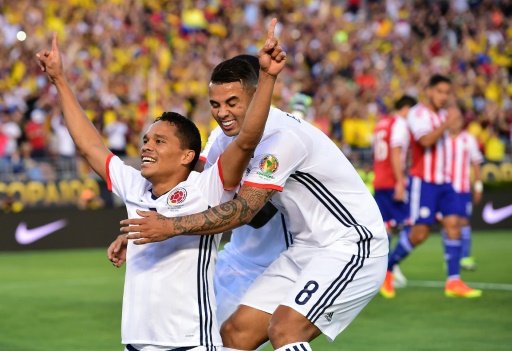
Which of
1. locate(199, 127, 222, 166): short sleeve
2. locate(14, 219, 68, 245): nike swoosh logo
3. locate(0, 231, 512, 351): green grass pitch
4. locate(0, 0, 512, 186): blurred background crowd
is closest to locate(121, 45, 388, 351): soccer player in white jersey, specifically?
locate(199, 127, 222, 166): short sleeve

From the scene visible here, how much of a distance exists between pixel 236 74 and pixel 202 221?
3.23 feet

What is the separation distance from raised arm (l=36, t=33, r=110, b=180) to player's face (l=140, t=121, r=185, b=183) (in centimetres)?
45

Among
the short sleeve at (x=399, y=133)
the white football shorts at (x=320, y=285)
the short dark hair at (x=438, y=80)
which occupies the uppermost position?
the short dark hair at (x=438, y=80)

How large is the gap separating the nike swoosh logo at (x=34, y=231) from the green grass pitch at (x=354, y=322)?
160cm

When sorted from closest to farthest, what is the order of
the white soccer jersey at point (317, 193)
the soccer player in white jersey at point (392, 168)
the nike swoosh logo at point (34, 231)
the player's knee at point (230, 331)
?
1. the white soccer jersey at point (317, 193)
2. the player's knee at point (230, 331)
3. the soccer player in white jersey at point (392, 168)
4. the nike swoosh logo at point (34, 231)

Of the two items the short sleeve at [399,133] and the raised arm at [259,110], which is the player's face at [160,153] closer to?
the raised arm at [259,110]

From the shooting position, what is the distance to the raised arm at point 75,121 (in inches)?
231

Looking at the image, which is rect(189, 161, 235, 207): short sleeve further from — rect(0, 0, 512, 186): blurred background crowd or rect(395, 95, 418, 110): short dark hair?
rect(0, 0, 512, 186): blurred background crowd

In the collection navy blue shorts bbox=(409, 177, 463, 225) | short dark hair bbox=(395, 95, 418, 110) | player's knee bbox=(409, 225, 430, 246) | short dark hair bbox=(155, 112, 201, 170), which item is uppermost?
short dark hair bbox=(155, 112, 201, 170)

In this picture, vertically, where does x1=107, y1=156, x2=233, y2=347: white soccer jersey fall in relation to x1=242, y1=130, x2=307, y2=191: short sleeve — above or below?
below

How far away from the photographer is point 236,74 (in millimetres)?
5863

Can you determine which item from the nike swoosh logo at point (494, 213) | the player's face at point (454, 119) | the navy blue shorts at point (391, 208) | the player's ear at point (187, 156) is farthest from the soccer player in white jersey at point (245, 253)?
the nike swoosh logo at point (494, 213)

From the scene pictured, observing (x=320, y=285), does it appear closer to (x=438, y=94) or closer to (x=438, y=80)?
(x=438, y=80)

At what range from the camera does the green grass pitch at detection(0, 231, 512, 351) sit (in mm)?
9414
